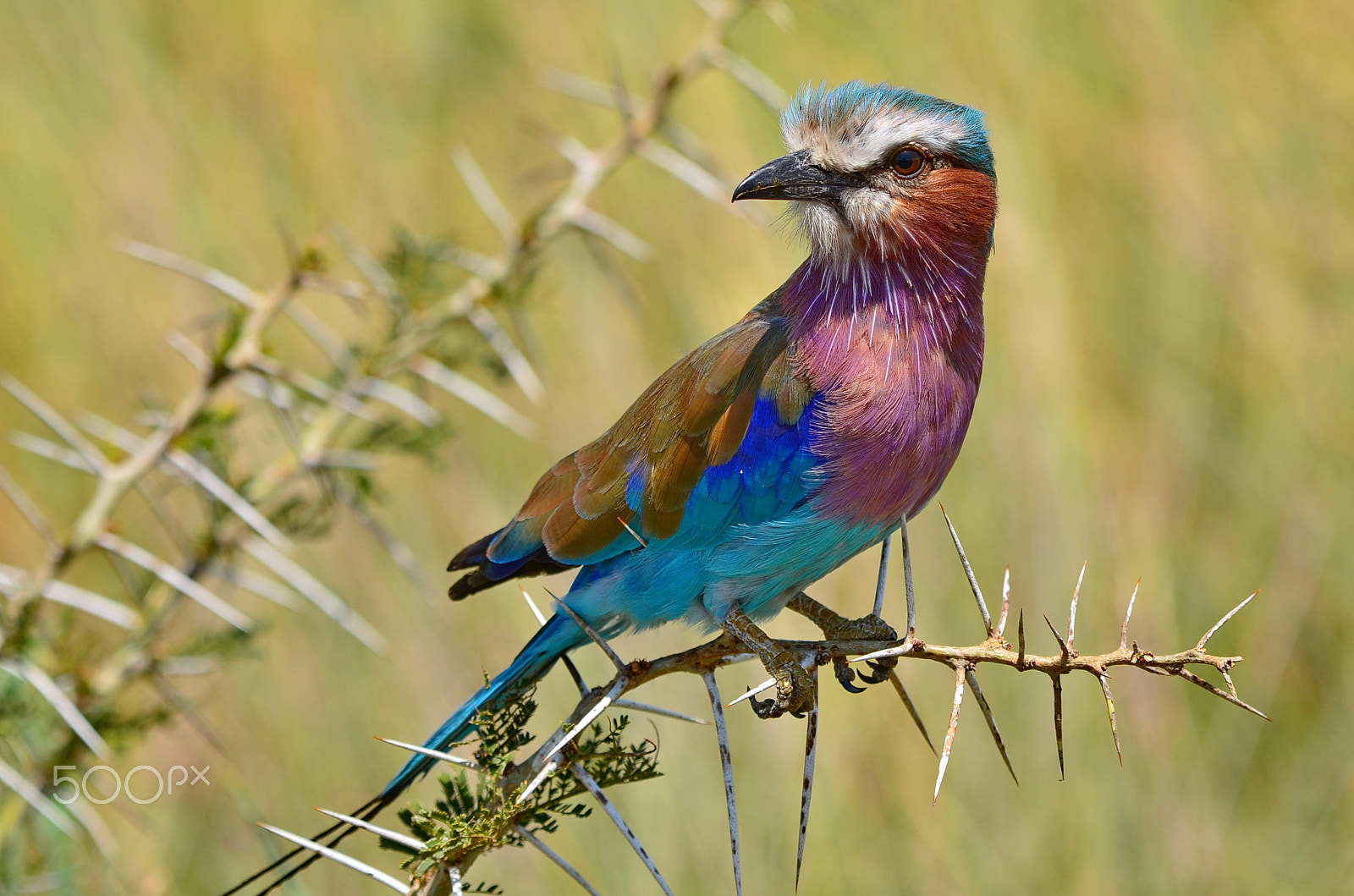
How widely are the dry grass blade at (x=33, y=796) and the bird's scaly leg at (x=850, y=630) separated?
4.73 ft

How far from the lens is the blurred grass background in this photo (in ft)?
12.0

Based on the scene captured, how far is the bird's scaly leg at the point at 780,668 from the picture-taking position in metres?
2.20

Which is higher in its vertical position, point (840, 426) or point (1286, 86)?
point (1286, 86)

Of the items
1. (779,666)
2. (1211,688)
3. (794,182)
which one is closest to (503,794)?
(779,666)

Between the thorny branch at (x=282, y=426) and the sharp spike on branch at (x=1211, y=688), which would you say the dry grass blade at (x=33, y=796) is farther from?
the sharp spike on branch at (x=1211, y=688)

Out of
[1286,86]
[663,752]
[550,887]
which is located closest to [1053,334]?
[1286,86]

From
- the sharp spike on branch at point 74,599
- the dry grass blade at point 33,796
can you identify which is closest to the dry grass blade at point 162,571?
the sharp spike on branch at point 74,599

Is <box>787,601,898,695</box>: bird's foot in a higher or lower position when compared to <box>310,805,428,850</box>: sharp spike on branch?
higher

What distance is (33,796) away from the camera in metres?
2.25

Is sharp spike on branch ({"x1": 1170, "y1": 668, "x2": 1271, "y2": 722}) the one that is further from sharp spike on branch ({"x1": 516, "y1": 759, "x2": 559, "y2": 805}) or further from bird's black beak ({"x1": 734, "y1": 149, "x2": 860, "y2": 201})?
bird's black beak ({"x1": 734, "y1": 149, "x2": 860, "y2": 201})

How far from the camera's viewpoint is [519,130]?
204 inches

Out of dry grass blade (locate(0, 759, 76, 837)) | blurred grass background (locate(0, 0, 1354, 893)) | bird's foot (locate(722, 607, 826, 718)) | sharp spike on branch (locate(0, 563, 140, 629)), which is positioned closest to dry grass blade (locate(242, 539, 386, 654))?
sharp spike on branch (locate(0, 563, 140, 629))

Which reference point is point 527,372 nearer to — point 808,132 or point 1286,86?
point 808,132

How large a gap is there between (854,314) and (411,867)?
122cm
